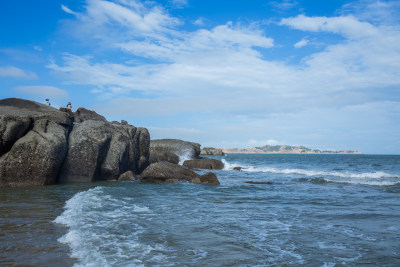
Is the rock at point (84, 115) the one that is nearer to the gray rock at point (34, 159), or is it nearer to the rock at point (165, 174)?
the gray rock at point (34, 159)

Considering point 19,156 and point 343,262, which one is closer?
point 343,262

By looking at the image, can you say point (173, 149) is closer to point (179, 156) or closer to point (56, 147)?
point (179, 156)

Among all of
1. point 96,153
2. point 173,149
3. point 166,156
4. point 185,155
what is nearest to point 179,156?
point 185,155

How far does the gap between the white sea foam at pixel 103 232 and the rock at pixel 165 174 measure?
801cm

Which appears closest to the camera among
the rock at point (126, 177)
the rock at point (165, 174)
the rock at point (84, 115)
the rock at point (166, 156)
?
the rock at point (165, 174)

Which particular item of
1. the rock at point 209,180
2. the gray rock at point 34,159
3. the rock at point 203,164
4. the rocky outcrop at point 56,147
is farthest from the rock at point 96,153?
the rock at point 203,164

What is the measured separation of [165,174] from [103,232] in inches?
501

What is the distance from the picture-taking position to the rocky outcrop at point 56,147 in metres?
15.5

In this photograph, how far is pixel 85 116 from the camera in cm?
2345

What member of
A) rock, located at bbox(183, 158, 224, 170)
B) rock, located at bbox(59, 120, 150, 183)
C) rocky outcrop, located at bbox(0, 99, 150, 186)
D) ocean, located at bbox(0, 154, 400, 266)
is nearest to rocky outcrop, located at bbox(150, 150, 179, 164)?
rock, located at bbox(183, 158, 224, 170)

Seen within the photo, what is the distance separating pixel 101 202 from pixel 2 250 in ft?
18.5

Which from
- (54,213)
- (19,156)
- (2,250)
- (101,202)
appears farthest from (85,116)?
(2,250)

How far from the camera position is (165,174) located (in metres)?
20.1

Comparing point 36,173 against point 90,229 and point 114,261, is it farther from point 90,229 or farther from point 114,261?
point 114,261
